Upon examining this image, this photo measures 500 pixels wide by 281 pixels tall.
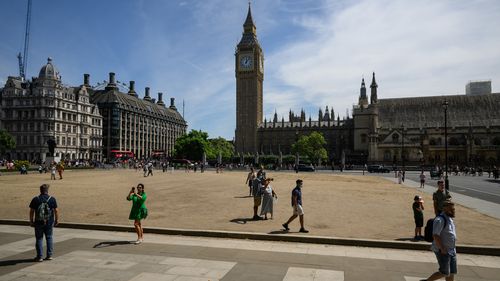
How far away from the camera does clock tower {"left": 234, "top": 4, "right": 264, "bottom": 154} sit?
124 meters

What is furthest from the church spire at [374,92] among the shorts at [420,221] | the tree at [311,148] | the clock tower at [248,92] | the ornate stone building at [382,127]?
the shorts at [420,221]

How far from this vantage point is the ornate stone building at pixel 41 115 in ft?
259

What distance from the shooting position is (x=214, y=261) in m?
9.19

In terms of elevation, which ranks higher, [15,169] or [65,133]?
[65,133]

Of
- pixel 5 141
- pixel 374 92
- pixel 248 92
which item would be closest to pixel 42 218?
pixel 5 141

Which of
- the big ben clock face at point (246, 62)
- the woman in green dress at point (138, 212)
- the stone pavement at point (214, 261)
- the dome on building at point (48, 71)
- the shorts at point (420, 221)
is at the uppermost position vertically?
the big ben clock face at point (246, 62)

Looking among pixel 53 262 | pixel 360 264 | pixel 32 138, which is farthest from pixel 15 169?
pixel 360 264

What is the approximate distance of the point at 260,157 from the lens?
350ft

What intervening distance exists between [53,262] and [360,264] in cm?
759

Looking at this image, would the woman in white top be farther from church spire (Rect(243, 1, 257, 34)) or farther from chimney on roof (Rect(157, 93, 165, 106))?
chimney on roof (Rect(157, 93, 165, 106))

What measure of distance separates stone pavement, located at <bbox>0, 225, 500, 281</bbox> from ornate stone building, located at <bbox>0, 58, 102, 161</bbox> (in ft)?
245

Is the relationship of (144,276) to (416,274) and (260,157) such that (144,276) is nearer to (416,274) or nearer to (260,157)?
(416,274)

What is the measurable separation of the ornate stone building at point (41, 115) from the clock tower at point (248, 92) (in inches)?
2149

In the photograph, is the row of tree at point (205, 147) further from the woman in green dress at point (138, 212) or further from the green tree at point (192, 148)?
the woman in green dress at point (138, 212)
